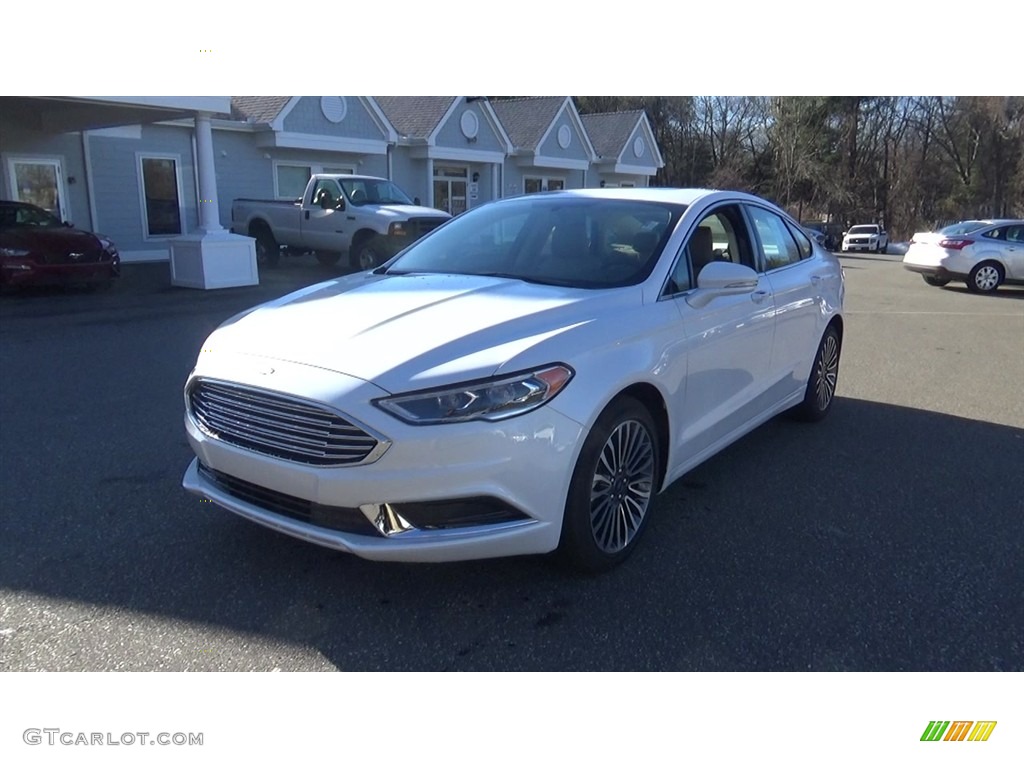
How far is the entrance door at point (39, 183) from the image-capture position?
1678 centimetres

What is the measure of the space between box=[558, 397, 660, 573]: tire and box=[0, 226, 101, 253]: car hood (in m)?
12.2

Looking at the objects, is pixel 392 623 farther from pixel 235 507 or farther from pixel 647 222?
pixel 647 222

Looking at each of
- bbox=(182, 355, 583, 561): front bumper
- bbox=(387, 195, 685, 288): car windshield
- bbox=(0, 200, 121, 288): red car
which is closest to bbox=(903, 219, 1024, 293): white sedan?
bbox=(387, 195, 685, 288): car windshield

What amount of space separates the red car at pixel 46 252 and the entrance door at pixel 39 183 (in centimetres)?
398

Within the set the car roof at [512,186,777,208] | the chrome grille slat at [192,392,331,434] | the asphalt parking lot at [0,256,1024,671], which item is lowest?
the asphalt parking lot at [0,256,1024,671]

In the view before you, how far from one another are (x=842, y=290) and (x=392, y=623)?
186 inches

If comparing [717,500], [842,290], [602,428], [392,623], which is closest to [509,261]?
[602,428]

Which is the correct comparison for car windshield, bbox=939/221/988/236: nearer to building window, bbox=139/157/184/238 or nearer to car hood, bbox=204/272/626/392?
car hood, bbox=204/272/626/392

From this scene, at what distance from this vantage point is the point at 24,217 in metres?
13.2

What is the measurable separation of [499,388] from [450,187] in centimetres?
2567

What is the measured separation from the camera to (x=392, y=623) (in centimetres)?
313

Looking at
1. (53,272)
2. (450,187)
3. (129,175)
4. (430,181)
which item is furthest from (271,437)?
(450,187)

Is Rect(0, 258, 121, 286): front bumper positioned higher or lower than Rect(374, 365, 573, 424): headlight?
lower
